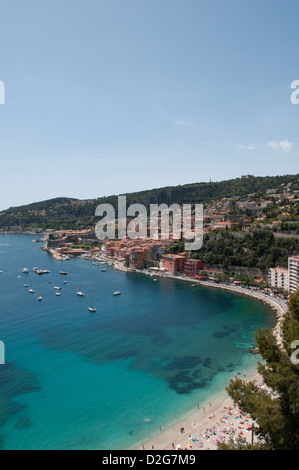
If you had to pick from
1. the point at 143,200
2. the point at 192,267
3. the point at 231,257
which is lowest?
the point at 192,267

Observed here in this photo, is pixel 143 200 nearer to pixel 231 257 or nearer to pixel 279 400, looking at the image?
pixel 231 257

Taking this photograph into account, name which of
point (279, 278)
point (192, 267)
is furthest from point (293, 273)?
point (192, 267)

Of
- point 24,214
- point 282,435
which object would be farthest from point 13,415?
point 24,214

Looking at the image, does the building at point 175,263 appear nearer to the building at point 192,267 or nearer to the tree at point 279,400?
the building at point 192,267

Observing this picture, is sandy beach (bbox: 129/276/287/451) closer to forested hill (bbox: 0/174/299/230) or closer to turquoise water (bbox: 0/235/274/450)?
turquoise water (bbox: 0/235/274/450)

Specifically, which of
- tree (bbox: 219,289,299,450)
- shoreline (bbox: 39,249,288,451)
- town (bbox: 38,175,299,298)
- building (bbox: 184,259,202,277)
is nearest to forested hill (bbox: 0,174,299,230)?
town (bbox: 38,175,299,298)

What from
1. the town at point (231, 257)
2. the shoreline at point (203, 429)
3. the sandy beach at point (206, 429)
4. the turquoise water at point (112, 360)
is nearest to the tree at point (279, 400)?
the sandy beach at point (206, 429)
